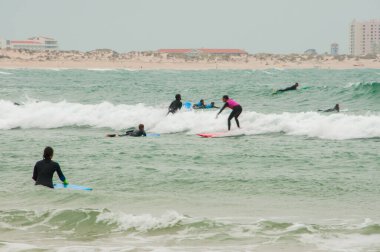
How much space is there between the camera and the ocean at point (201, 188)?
10.2 meters

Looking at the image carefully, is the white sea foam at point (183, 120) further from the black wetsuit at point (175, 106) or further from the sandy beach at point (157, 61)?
the sandy beach at point (157, 61)

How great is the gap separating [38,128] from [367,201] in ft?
53.8

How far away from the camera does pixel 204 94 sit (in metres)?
43.4

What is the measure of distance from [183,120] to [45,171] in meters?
12.0

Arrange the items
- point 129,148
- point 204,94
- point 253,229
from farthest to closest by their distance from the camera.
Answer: point 204,94 < point 129,148 < point 253,229

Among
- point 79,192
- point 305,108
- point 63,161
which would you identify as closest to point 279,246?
point 79,192

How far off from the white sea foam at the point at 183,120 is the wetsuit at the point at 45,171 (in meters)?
9.71

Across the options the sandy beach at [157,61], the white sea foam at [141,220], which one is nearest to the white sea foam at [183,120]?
the white sea foam at [141,220]

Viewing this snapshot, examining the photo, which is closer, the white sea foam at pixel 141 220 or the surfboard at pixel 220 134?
the white sea foam at pixel 141 220

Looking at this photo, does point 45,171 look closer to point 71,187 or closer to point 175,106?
point 71,187

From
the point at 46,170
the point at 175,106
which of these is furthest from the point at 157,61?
the point at 46,170

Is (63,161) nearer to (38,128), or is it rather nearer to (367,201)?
(367,201)

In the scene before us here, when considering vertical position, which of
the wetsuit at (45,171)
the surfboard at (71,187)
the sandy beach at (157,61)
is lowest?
the sandy beach at (157,61)

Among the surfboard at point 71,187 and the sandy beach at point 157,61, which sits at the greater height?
the surfboard at point 71,187
